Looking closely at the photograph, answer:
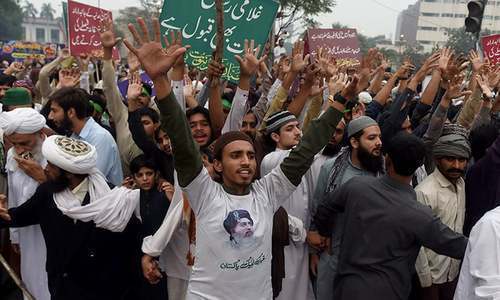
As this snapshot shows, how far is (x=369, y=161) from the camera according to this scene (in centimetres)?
340

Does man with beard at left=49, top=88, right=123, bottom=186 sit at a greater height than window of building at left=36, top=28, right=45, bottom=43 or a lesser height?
lesser

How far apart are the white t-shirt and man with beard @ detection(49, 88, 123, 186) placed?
1997mm

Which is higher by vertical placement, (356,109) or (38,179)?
(356,109)

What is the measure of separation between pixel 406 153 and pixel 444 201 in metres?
0.77

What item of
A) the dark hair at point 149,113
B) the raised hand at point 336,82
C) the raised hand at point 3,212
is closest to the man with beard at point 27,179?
the raised hand at point 3,212

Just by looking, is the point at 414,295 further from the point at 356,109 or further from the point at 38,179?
the point at 38,179

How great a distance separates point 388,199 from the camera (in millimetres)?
2793

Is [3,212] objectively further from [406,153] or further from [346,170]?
[406,153]

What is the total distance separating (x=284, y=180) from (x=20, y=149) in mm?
2107

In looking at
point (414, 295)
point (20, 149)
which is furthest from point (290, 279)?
point (20, 149)

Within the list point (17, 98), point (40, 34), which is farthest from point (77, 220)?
point (40, 34)

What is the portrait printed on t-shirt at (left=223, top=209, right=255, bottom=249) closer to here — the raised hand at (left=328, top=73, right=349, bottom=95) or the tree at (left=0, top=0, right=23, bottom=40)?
the raised hand at (left=328, top=73, right=349, bottom=95)

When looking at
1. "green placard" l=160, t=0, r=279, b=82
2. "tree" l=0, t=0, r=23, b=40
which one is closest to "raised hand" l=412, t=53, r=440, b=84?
"green placard" l=160, t=0, r=279, b=82

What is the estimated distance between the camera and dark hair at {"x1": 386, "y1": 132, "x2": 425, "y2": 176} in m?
2.75
